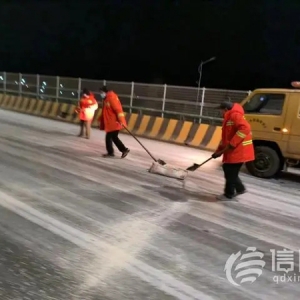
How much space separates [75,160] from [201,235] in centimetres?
512

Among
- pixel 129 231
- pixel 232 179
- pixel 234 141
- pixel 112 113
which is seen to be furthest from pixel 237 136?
pixel 112 113

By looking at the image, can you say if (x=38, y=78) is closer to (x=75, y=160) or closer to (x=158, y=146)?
(x=158, y=146)

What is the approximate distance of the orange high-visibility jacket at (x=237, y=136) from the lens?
702cm

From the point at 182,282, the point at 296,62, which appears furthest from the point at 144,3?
the point at 182,282

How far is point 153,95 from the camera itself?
1755 centimetres

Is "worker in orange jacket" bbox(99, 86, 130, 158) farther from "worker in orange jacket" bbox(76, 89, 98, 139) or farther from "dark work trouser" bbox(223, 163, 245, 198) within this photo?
"dark work trouser" bbox(223, 163, 245, 198)

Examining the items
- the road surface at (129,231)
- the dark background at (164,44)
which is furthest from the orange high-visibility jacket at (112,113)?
the dark background at (164,44)

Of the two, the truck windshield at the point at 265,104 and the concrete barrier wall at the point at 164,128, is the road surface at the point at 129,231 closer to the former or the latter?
the truck windshield at the point at 265,104

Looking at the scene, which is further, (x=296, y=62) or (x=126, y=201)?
(x=296, y=62)

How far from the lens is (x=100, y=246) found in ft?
16.6

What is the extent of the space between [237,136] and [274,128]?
2.72 m

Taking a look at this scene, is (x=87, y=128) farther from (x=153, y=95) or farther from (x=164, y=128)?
(x=153, y=95)

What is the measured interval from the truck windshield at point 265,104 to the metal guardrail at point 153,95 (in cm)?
443

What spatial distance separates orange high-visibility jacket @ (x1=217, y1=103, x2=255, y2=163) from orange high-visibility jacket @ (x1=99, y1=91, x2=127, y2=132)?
3.80m
